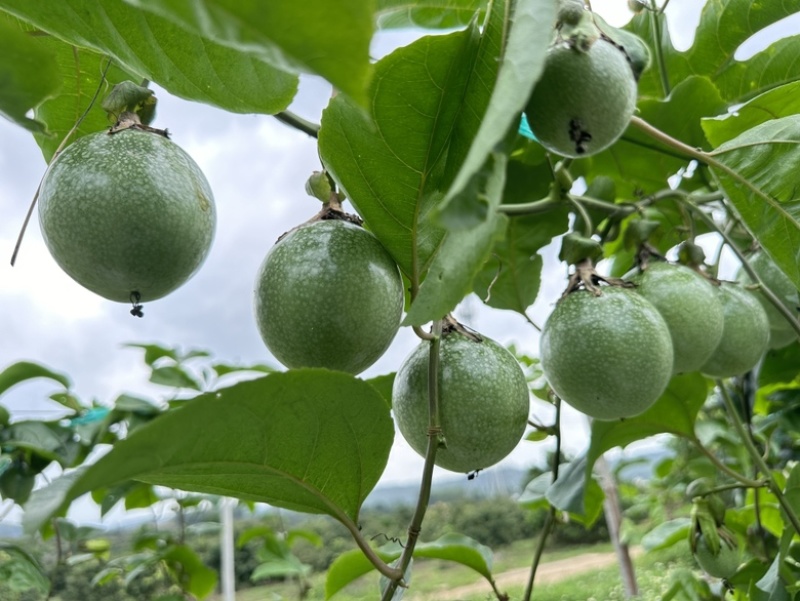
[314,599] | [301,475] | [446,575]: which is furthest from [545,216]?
[446,575]

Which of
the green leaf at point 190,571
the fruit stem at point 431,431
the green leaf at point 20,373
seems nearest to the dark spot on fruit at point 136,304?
the fruit stem at point 431,431

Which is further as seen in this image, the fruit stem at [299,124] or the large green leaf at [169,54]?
the fruit stem at [299,124]

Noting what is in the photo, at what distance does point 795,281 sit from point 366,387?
19.6 inches

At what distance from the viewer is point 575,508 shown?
38.5 inches

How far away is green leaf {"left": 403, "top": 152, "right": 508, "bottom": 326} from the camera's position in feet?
1.20

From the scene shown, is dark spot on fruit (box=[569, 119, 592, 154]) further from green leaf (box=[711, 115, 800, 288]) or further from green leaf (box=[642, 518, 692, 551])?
green leaf (box=[642, 518, 692, 551])

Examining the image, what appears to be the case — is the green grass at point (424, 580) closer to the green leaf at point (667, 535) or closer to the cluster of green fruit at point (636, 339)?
the green leaf at point (667, 535)

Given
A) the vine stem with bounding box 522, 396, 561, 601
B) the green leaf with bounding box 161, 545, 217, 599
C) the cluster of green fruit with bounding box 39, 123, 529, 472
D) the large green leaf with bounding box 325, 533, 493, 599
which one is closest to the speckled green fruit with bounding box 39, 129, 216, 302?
the cluster of green fruit with bounding box 39, 123, 529, 472

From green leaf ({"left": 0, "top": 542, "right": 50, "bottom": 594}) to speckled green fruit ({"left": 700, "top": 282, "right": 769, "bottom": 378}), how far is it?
1.44 metres

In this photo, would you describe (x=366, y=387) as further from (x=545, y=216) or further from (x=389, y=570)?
(x=545, y=216)

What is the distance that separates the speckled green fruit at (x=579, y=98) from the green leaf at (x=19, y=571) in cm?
152

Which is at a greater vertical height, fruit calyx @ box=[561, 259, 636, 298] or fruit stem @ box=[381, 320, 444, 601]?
fruit calyx @ box=[561, 259, 636, 298]

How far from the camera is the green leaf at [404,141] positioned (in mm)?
547

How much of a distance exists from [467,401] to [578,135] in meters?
0.24
